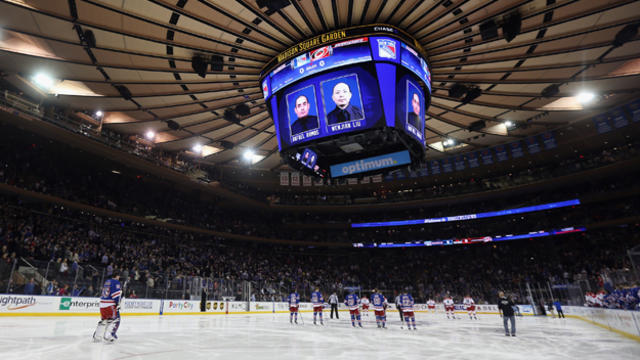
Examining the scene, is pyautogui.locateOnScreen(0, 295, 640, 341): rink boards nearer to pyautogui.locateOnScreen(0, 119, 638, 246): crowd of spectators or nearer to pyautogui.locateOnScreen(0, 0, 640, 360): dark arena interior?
pyautogui.locateOnScreen(0, 0, 640, 360): dark arena interior

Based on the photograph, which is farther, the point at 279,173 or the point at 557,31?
the point at 279,173

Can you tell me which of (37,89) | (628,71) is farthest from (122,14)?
(628,71)

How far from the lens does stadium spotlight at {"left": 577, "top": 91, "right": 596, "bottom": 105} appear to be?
71.2 ft

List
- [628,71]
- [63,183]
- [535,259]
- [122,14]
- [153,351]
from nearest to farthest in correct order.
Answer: [153,351], [122,14], [628,71], [63,183], [535,259]

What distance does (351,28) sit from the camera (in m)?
14.1

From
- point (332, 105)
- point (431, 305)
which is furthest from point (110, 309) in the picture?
point (431, 305)

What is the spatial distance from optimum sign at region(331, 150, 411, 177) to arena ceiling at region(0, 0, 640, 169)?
524cm

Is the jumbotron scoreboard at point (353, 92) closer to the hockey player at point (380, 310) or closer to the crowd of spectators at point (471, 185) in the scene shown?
the hockey player at point (380, 310)

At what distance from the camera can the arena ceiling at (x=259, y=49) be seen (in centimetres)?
1344

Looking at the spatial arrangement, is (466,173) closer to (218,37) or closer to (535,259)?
(535,259)

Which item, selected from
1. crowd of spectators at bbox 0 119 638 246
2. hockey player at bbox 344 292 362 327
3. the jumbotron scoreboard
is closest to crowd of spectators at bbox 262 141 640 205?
crowd of spectators at bbox 0 119 638 246

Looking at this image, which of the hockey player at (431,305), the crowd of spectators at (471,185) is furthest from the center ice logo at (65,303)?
the hockey player at (431,305)

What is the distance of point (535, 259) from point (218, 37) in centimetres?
4117

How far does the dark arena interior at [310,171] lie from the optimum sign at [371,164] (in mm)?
103
